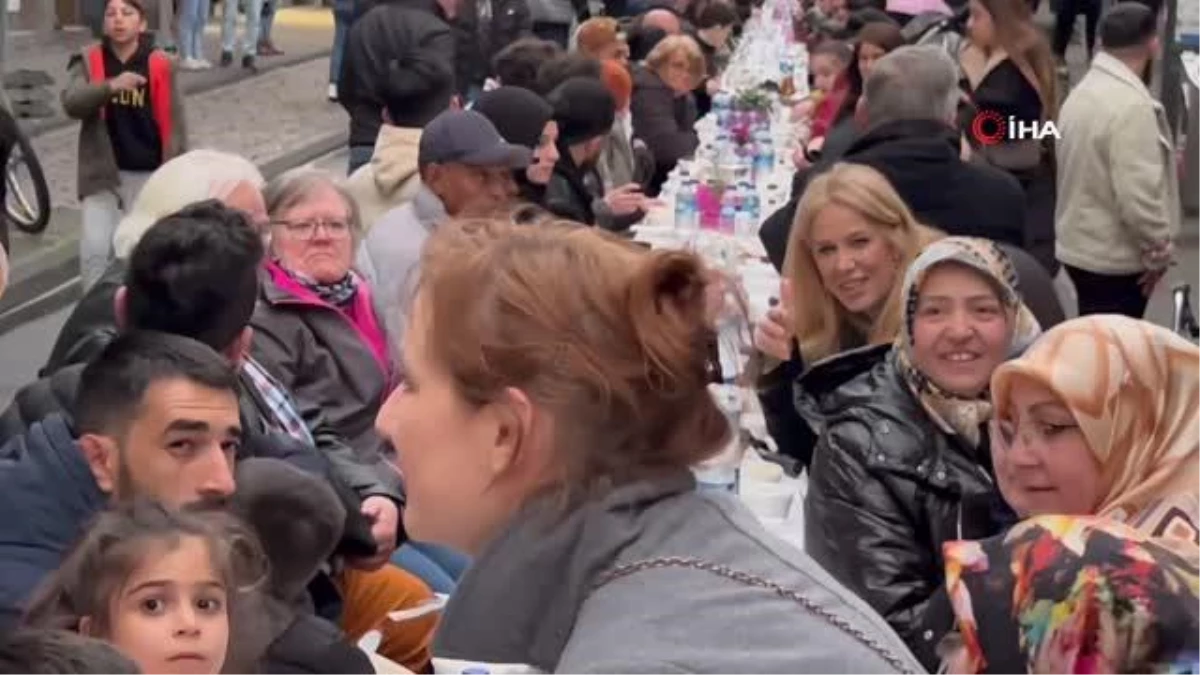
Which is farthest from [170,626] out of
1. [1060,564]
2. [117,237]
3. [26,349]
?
[26,349]

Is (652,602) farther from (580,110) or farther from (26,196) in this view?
(26,196)

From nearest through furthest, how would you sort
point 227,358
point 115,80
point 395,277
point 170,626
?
point 170,626
point 227,358
point 395,277
point 115,80

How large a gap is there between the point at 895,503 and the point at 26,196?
1063cm

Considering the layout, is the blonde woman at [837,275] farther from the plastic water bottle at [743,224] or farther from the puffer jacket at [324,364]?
the plastic water bottle at [743,224]

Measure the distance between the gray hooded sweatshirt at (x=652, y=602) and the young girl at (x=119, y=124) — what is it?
894 centimetres

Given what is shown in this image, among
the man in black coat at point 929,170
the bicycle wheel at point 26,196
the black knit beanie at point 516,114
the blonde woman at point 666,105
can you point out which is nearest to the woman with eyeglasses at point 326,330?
the man in black coat at point 929,170

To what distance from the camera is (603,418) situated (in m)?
2.17

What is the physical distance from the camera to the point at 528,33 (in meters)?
17.4

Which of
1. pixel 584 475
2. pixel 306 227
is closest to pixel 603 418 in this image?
pixel 584 475

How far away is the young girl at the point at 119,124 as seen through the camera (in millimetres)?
10883

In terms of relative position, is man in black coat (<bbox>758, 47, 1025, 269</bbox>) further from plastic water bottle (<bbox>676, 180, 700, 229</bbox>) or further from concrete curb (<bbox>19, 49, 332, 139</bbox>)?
concrete curb (<bbox>19, 49, 332, 139</bbox>)

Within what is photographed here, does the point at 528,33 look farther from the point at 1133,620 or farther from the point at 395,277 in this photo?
the point at 1133,620

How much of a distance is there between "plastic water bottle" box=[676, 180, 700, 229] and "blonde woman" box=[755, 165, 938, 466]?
400cm

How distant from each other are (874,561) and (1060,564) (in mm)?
1583
